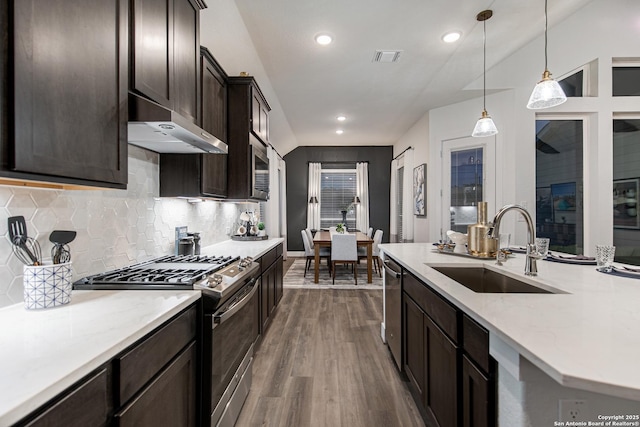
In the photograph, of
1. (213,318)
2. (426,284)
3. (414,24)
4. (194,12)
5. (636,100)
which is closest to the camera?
(213,318)

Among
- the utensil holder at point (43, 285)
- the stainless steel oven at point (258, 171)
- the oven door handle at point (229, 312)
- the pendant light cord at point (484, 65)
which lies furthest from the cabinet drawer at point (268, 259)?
the pendant light cord at point (484, 65)

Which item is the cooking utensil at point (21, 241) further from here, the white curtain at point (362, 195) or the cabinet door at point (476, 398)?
the white curtain at point (362, 195)

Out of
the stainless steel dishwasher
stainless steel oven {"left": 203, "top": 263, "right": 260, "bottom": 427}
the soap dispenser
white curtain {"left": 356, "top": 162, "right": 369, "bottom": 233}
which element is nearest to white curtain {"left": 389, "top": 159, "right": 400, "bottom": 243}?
white curtain {"left": 356, "top": 162, "right": 369, "bottom": 233}

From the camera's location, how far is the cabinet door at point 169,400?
2.85 feet

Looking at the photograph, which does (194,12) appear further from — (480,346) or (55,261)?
(480,346)

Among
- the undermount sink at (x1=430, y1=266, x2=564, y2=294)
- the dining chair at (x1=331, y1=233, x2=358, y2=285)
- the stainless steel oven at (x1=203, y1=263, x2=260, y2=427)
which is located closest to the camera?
the stainless steel oven at (x1=203, y1=263, x2=260, y2=427)

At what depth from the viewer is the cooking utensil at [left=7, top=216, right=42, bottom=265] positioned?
3.45 feet

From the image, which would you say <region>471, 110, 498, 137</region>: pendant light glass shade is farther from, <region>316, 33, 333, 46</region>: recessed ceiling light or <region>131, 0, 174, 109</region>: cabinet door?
<region>131, 0, 174, 109</region>: cabinet door

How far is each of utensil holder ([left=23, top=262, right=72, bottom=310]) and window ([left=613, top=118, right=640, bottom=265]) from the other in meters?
4.87

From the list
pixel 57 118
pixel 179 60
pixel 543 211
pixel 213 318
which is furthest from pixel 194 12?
pixel 543 211

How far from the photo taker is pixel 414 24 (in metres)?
2.56

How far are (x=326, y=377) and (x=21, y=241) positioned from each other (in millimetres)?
1954

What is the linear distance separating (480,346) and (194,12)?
2.28 meters

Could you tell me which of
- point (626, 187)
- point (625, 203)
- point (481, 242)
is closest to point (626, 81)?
point (626, 187)
